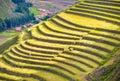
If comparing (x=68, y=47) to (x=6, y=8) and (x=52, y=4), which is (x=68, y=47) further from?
(x=52, y=4)

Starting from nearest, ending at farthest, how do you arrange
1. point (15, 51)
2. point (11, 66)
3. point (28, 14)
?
point (11, 66) < point (15, 51) < point (28, 14)


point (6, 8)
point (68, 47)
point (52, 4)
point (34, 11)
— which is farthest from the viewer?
point (52, 4)

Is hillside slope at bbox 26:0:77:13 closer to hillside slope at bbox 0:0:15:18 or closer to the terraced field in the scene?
hillside slope at bbox 0:0:15:18

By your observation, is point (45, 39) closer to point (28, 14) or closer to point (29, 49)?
point (29, 49)

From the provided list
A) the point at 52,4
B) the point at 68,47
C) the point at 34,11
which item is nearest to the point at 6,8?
the point at 34,11

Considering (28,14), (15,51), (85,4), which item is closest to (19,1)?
(28,14)

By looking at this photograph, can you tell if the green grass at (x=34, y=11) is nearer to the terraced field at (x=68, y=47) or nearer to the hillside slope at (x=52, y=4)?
the hillside slope at (x=52, y=4)
